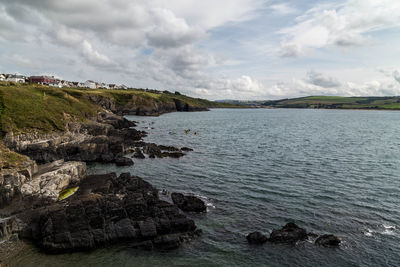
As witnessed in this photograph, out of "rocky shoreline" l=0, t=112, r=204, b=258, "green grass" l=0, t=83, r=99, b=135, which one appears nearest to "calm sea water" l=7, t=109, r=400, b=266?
"rocky shoreline" l=0, t=112, r=204, b=258

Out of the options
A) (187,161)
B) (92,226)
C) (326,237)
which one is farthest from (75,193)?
(326,237)

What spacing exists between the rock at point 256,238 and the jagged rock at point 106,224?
538 cm

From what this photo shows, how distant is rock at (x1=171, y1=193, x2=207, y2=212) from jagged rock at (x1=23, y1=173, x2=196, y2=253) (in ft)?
9.14

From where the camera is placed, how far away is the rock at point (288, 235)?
22.3 m

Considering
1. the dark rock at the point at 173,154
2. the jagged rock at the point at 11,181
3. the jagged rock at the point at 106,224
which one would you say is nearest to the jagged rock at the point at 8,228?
the jagged rock at the point at 106,224

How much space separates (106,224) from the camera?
22922 mm

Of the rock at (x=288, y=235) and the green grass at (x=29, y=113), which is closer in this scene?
the rock at (x=288, y=235)

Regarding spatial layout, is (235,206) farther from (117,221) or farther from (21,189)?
(21,189)

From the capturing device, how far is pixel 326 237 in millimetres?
22250

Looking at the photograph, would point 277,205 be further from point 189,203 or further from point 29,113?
point 29,113

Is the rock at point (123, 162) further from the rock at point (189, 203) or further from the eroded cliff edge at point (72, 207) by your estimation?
the rock at point (189, 203)

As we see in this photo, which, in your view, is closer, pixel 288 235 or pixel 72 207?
pixel 288 235

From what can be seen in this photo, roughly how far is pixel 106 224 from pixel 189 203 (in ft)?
31.5

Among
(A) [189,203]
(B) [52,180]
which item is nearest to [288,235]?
(A) [189,203]
